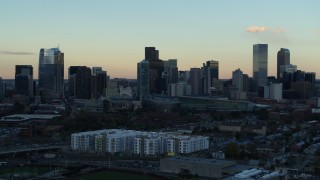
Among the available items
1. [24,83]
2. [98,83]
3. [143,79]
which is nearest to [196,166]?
[143,79]

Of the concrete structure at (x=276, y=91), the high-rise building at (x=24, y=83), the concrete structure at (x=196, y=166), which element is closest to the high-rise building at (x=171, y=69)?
the concrete structure at (x=276, y=91)

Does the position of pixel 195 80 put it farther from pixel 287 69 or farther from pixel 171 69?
pixel 287 69

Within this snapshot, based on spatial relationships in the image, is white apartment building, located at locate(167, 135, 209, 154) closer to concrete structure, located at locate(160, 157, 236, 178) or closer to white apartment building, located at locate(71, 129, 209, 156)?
white apartment building, located at locate(71, 129, 209, 156)

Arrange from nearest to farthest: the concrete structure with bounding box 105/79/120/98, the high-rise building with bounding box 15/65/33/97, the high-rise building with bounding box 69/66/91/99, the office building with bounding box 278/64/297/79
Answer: the high-rise building with bounding box 15/65/33/97 < the high-rise building with bounding box 69/66/91/99 < the concrete structure with bounding box 105/79/120/98 < the office building with bounding box 278/64/297/79

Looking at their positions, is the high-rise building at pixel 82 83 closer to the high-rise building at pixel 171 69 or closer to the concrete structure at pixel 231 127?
the high-rise building at pixel 171 69

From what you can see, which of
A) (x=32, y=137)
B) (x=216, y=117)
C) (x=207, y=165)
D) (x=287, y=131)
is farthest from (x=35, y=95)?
(x=207, y=165)

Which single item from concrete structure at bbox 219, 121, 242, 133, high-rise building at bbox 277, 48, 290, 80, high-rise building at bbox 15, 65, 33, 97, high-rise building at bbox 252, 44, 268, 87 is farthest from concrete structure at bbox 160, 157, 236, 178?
high-rise building at bbox 277, 48, 290, 80

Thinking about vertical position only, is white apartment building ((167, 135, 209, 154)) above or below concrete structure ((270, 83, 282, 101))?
below
